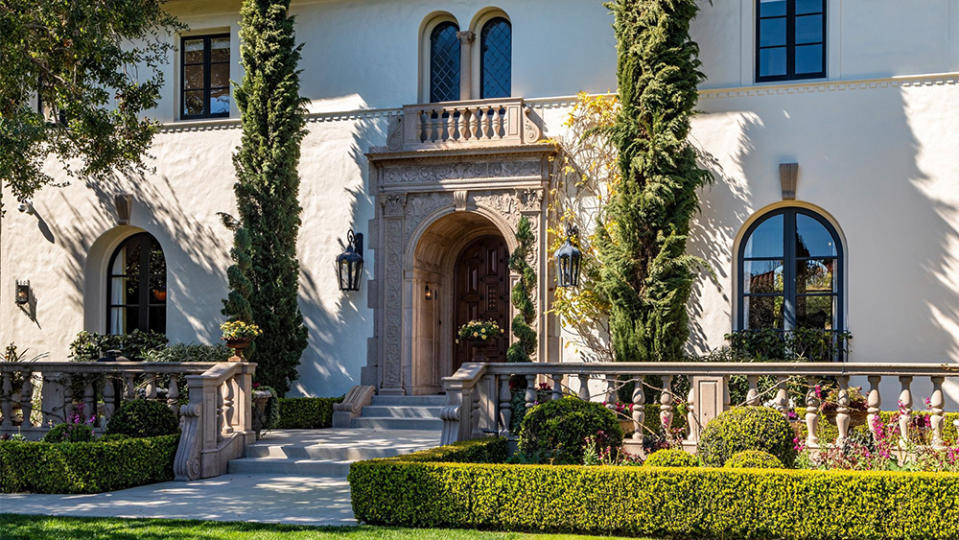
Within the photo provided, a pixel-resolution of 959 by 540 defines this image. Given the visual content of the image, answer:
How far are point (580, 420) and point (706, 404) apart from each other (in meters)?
1.82

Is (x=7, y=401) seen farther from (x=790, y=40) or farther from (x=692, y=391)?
(x=790, y=40)

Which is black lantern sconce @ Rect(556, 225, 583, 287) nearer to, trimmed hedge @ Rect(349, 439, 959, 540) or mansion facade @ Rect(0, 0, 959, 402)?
mansion facade @ Rect(0, 0, 959, 402)

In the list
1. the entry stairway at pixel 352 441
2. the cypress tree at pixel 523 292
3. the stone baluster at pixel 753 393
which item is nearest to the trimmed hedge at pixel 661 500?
the stone baluster at pixel 753 393

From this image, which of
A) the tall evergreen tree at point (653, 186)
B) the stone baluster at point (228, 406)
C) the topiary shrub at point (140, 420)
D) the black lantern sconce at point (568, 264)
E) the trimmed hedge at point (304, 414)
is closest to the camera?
the topiary shrub at point (140, 420)

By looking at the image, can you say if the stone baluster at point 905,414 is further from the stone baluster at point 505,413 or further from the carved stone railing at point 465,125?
the carved stone railing at point 465,125

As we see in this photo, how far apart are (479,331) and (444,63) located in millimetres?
5162

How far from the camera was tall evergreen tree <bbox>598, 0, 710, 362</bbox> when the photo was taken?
15.5 meters

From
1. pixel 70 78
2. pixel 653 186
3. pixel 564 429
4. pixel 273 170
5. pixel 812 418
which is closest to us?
pixel 564 429

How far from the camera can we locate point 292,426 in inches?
667

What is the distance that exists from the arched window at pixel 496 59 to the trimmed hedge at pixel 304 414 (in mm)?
6284

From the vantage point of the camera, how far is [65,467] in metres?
11.4

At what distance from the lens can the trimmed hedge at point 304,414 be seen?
1695cm

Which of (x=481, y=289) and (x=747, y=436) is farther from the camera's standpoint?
(x=481, y=289)

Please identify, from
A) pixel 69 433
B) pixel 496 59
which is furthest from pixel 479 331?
pixel 69 433
